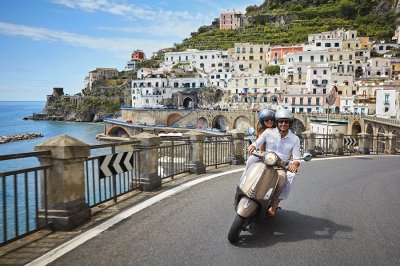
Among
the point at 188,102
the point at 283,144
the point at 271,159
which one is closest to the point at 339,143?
the point at 283,144

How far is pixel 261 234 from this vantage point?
5262 mm

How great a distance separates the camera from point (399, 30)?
95.4 m

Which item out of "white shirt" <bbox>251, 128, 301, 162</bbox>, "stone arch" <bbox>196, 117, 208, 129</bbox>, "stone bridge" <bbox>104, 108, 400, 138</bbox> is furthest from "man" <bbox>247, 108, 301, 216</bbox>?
"stone arch" <bbox>196, 117, 208, 129</bbox>

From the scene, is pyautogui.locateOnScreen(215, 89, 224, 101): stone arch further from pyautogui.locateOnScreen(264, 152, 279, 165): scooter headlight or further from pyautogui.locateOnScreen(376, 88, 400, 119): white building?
pyautogui.locateOnScreen(264, 152, 279, 165): scooter headlight

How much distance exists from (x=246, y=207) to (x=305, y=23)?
4923 inches

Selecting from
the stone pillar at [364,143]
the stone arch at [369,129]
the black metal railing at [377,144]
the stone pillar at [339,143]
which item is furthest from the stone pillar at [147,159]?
the stone arch at [369,129]

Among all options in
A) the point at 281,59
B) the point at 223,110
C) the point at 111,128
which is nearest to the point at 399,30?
the point at 281,59

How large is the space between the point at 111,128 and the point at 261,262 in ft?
261

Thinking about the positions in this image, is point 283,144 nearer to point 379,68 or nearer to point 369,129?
point 369,129

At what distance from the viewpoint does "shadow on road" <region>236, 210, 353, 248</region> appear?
499 cm

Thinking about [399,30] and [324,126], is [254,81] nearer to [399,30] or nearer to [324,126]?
[324,126]

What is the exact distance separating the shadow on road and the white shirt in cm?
109

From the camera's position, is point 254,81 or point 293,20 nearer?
point 254,81

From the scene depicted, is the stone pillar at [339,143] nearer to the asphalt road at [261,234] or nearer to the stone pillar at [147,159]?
the asphalt road at [261,234]
